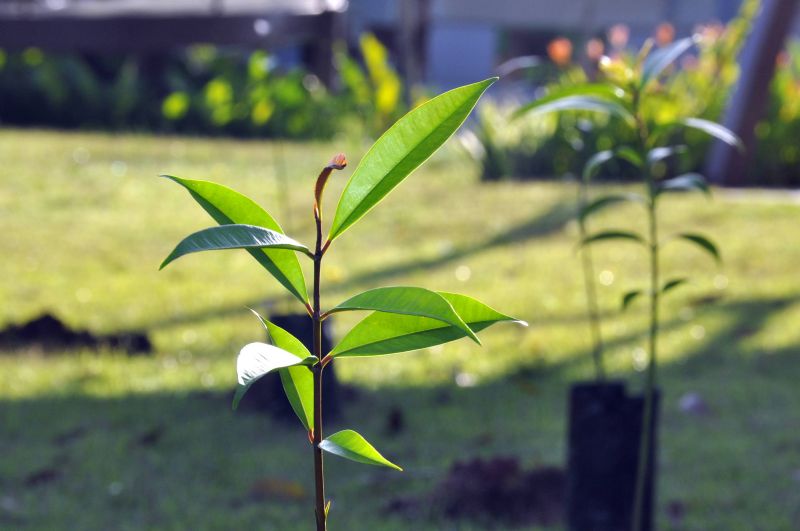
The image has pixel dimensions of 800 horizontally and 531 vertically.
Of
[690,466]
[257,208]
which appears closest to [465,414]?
[690,466]

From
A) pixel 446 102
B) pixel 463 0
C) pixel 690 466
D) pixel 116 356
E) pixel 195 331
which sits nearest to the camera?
pixel 446 102

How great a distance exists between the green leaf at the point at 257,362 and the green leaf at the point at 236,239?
90 mm

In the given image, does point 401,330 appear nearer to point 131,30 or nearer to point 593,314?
point 593,314

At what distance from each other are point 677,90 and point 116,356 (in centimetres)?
601

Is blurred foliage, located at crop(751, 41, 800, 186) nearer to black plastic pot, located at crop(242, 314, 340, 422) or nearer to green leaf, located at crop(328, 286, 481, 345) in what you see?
black plastic pot, located at crop(242, 314, 340, 422)

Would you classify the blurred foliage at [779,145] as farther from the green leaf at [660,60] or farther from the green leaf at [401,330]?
the green leaf at [401,330]

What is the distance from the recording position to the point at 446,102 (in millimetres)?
1117

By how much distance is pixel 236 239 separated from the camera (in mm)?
1009

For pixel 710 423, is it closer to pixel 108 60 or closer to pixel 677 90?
pixel 677 90

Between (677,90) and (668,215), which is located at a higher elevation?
(677,90)

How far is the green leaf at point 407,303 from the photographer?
40.1 inches

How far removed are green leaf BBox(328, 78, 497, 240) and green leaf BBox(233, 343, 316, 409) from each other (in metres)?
0.15

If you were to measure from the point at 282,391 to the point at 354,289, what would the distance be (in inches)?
69.4

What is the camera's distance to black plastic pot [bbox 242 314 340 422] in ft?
12.5
